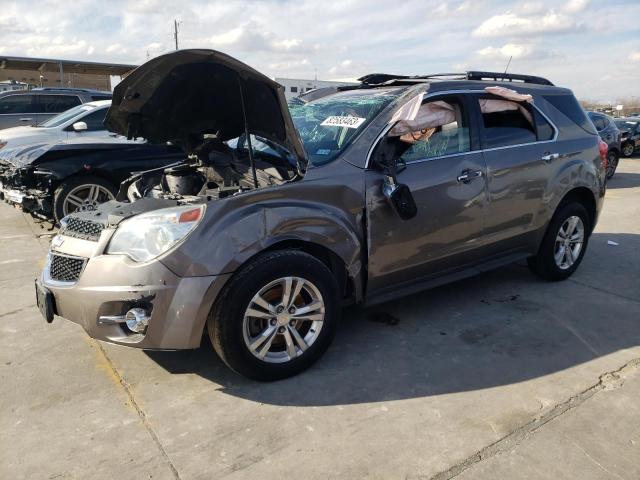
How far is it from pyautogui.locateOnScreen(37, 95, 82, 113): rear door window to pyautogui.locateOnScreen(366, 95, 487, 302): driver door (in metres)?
9.36

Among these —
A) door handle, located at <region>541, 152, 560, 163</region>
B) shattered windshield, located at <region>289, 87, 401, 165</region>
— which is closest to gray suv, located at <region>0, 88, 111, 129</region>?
shattered windshield, located at <region>289, 87, 401, 165</region>

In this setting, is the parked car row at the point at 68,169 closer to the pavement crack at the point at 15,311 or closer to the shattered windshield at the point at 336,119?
the pavement crack at the point at 15,311

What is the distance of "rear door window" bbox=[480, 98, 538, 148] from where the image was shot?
4.13m

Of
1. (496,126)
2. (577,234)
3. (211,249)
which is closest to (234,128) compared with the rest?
(211,249)

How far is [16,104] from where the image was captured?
447 inches

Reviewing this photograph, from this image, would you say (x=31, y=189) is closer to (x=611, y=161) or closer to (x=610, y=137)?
(x=611, y=161)

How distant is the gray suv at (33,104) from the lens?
1105cm

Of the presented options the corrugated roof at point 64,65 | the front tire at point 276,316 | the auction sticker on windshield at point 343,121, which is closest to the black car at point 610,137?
the auction sticker on windshield at point 343,121

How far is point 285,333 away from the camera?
10.3 feet

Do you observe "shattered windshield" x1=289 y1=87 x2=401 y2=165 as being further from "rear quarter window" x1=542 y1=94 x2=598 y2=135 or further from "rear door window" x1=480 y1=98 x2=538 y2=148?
"rear quarter window" x1=542 y1=94 x2=598 y2=135

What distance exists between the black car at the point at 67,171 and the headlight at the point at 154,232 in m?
3.42

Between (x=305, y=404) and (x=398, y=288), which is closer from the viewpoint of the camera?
(x=305, y=404)

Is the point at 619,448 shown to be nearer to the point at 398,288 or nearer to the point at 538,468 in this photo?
the point at 538,468

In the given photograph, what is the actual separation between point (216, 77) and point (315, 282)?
150 centimetres
